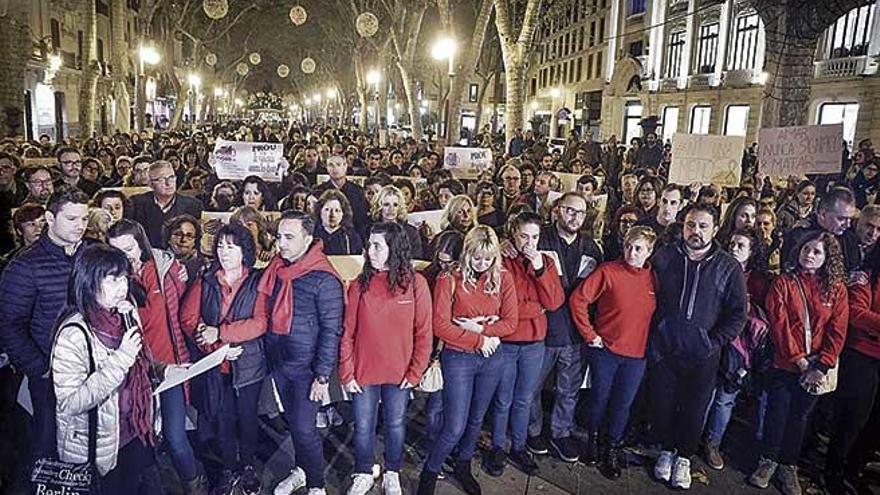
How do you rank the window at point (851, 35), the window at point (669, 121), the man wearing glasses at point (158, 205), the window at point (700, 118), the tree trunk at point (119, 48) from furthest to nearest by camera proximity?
the window at point (669, 121)
the window at point (700, 118)
the window at point (851, 35)
the tree trunk at point (119, 48)
the man wearing glasses at point (158, 205)

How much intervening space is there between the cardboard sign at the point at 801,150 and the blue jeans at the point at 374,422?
19.9 feet

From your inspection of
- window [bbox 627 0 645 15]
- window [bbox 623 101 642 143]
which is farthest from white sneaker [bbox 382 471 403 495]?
window [bbox 627 0 645 15]

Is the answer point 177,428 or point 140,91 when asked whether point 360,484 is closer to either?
point 177,428

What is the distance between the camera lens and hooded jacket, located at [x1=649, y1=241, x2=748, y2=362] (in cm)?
506

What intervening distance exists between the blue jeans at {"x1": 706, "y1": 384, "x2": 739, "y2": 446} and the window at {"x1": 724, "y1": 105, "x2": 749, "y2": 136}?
3078cm

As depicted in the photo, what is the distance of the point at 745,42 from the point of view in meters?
33.8

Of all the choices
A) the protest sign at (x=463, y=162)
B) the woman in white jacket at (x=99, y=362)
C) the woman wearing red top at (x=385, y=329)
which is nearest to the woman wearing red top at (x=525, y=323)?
the woman wearing red top at (x=385, y=329)

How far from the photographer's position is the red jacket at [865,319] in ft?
16.6

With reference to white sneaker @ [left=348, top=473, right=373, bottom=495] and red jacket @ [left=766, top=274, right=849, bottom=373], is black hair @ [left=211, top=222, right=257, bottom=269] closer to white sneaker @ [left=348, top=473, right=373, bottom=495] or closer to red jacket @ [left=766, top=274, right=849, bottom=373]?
white sneaker @ [left=348, top=473, right=373, bottom=495]

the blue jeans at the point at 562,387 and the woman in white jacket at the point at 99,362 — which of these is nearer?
the woman in white jacket at the point at 99,362

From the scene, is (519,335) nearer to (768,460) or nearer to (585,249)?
(585,249)

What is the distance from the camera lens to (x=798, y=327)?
16.7 feet

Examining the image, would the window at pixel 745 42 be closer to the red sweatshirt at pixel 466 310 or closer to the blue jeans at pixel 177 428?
the red sweatshirt at pixel 466 310

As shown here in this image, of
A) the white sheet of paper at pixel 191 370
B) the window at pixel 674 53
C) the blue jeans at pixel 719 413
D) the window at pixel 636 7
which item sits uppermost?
the window at pixel 636 7
